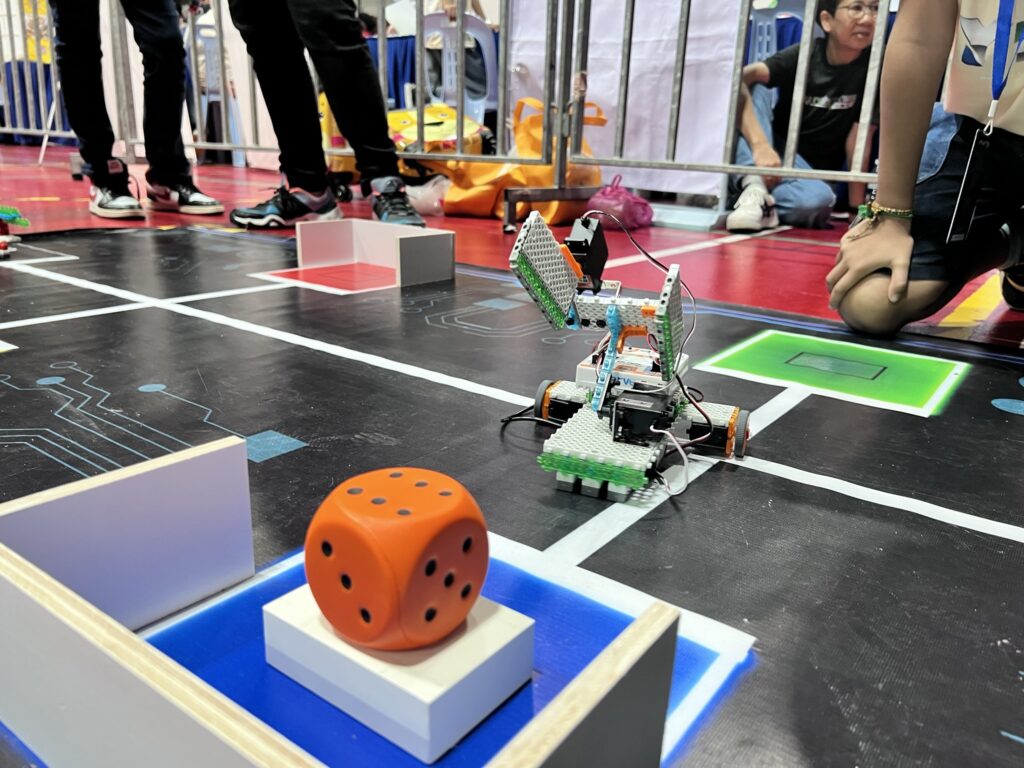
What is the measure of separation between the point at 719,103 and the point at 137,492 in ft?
11.8

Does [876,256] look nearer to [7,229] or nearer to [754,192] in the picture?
[754,192]

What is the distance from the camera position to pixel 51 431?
3.22 ft

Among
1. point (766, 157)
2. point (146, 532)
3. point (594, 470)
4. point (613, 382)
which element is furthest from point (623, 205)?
point (146, 532)

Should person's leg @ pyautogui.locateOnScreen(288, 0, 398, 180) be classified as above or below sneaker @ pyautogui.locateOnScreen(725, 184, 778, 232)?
above

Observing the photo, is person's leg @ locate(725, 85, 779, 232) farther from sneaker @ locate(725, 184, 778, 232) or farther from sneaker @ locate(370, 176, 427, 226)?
sneaker @ locate(370, 176, 427, 226)

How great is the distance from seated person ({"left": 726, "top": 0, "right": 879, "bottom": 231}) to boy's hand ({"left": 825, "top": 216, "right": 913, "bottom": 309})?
1773 mm

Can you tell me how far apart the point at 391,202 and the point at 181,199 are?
1125 millimetres

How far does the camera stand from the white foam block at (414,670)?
500 millimetres

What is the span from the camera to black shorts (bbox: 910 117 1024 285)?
151cm

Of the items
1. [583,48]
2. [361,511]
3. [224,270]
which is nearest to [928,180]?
[361,511]

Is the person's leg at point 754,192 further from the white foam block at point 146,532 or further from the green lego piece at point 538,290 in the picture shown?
the white foam block at point 146,532

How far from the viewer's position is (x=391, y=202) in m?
2.69

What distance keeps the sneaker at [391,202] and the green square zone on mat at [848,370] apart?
1.45 metres

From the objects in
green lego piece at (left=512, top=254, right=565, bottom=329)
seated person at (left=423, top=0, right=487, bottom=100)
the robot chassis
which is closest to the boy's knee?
the robot chassis
